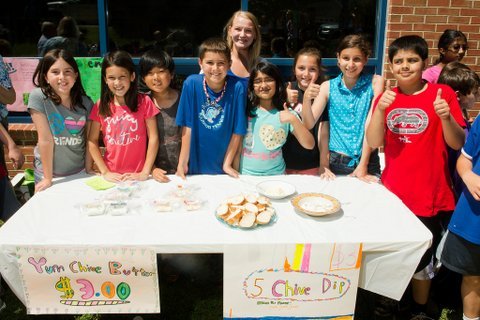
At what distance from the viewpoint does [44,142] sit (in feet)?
8.95

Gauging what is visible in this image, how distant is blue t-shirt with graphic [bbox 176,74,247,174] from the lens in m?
2.77

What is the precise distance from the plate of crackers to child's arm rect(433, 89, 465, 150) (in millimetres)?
1027

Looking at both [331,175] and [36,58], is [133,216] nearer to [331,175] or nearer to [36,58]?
[331,175]

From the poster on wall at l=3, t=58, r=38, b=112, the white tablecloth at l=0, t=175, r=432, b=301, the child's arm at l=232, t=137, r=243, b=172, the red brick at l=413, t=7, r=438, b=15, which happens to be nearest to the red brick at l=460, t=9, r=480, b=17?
the red brick at l=413, t=7, r=438, b=15

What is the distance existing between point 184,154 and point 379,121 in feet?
4.16

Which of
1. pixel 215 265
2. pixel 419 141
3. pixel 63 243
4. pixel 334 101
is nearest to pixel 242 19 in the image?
pixel 334 101

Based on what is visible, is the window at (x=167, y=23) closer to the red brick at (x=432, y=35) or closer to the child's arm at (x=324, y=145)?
the red brick at (x=432, y=35)

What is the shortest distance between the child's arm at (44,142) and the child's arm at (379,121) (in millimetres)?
2054

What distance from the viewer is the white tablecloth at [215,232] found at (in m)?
2.00

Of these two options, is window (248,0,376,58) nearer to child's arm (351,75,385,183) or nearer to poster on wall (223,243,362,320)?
child's arm (351,75,385,183)

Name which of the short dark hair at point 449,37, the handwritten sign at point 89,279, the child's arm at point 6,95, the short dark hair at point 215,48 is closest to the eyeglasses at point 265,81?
the short dark hair at point 215,48

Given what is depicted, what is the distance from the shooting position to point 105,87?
279 centimetres

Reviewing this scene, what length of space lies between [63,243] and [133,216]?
0.39 m

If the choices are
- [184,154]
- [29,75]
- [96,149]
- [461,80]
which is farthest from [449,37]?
[29,75]
